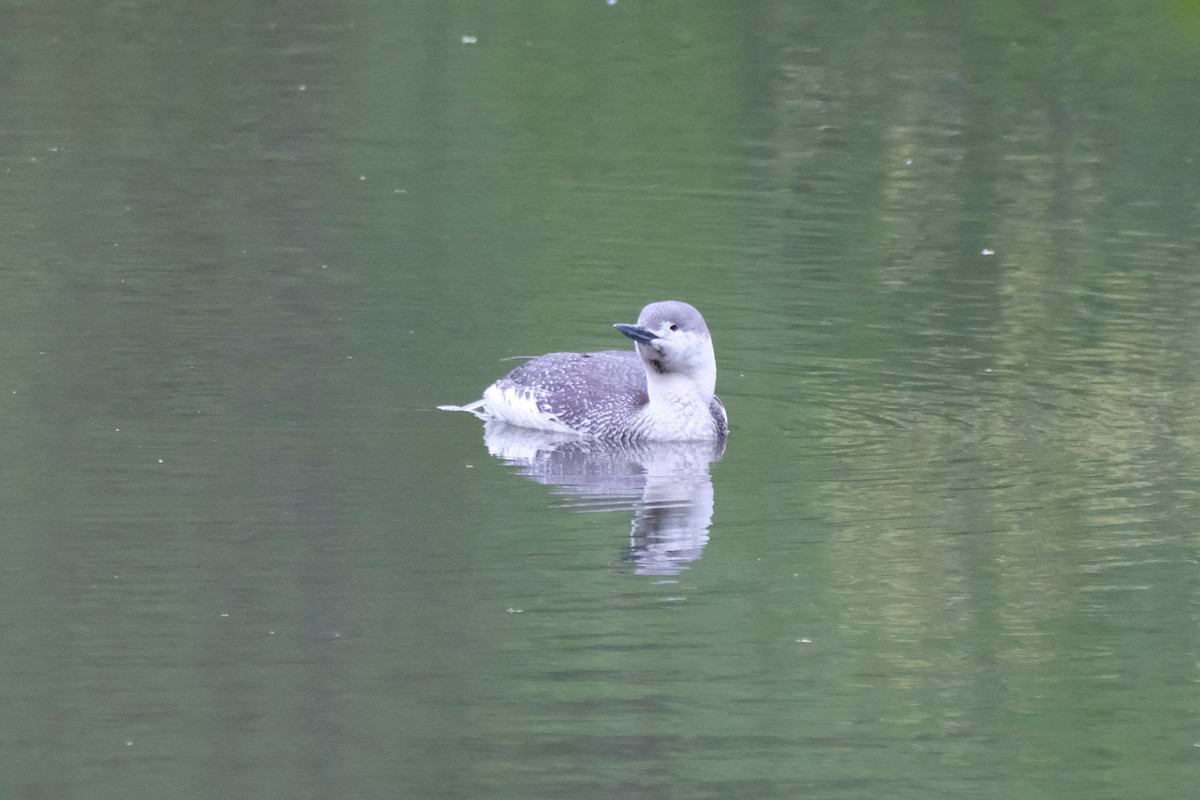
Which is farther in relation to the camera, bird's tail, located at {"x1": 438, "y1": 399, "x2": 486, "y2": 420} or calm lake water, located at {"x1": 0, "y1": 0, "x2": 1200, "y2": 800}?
bird's tail, located at {"x1": 438, "y1": 399, "x2": 486, "y2": 420}

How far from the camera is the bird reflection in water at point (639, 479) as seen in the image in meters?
9.09

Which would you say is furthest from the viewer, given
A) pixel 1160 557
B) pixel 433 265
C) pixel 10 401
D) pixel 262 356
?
pixel 433 265

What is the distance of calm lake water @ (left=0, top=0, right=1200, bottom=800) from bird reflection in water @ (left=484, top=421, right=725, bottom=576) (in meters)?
0.03

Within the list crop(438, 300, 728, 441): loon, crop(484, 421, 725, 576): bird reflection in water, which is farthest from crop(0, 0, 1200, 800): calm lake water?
crop(438, 300, 728, 441): loon

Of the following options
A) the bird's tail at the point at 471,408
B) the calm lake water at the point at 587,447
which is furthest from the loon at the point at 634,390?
the calm lake water at the point at 587,447

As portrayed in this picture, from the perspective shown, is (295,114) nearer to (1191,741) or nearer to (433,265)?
(433,265)

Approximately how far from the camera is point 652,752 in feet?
22.5

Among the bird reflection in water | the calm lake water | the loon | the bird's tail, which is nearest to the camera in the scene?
the calm lake water

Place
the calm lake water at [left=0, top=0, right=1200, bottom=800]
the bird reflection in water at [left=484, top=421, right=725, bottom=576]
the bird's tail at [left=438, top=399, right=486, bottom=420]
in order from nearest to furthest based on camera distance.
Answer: the calm lake water at [left=0, top=0, right=1200, bottom=800], the bird reflection in water at [left=484, top=421, right=725, bottom=576], the bird's tail at [left=438, top=399, right=486, bottom=420]

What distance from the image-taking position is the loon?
10.6 meters

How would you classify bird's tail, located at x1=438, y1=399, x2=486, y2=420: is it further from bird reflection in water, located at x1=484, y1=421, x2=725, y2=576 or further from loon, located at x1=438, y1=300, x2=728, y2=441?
bird reflection in water, located at x1=484, y1=421, x2=725, y2=576

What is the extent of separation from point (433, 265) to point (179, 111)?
19.0ft

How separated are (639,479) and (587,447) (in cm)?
66

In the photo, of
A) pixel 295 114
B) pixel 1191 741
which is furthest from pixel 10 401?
pixel 295 114
